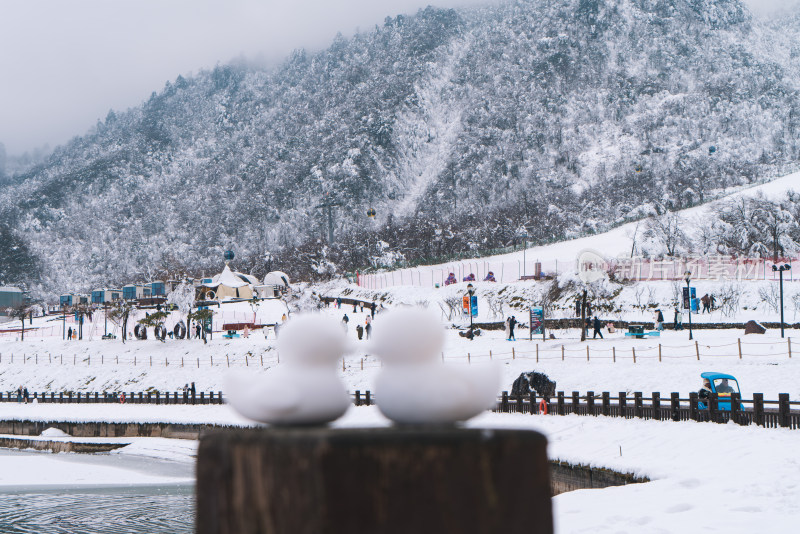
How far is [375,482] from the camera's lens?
8.13 ft

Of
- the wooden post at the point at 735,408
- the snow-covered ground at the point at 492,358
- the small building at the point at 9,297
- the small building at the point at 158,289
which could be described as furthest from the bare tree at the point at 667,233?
the small building at the point at 9,297

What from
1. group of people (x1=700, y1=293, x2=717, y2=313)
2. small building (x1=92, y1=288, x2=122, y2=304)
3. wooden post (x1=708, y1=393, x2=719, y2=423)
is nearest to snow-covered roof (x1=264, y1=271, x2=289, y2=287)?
small building (x1=92, y1=288, x2=122, y2=304)

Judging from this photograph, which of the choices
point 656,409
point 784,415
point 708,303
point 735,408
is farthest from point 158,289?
point 784,415

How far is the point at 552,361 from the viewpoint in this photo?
39.5m

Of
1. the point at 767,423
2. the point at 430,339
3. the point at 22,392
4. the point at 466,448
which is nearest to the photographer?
the point at 466,448

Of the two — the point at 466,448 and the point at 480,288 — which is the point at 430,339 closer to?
the point at 466,448

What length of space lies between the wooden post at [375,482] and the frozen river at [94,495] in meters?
17.6

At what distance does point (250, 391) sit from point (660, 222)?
287ft

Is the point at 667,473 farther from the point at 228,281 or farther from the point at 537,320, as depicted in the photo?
the point at 228,281

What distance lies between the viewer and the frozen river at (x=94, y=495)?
64.8 feet

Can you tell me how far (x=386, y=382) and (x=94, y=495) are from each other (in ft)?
80.6

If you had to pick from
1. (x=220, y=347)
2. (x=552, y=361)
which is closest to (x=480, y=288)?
(x=220, y=347)

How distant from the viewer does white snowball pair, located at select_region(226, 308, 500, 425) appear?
3.16 meters

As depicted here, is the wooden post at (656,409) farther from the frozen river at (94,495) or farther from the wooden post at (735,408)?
the frozen river at (94,495)
